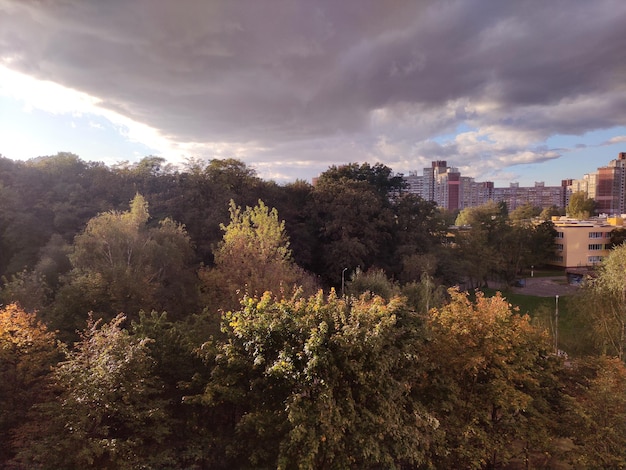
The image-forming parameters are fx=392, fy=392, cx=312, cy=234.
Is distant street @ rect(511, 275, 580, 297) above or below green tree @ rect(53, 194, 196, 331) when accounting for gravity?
below

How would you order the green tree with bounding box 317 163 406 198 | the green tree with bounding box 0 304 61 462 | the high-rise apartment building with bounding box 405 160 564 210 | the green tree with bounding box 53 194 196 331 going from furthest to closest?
the high-rise apartment building with bounding box 405 160 564 210 < the green tree with bounding box 317 163 406 198 < the green tree with bounding box 53 194 196 331 < the green tree with bounding box 0 304 61 462

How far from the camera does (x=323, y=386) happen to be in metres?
→ 7.87

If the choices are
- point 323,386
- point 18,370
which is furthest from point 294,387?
point 18,370

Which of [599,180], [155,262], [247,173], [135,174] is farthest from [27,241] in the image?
[599,180]

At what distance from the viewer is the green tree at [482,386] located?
30.8 ft

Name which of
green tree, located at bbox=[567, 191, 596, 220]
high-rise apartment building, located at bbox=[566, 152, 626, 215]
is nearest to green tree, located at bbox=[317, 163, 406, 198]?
green tree, located at bbox=[567, 191, 596, 220]

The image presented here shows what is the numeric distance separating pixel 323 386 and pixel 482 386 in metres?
4.62

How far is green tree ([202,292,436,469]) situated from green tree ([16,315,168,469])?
156 cm

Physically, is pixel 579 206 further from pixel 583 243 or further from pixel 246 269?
pixel 246 269

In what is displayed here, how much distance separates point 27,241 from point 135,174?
9682 mm

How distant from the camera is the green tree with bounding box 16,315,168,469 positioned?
295 inches

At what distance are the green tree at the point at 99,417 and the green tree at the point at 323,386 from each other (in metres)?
1.56

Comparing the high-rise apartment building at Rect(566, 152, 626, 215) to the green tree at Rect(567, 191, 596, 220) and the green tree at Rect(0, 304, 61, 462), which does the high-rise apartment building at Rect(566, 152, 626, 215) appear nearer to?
the green tree at Rect(567, 191, 596, 220)

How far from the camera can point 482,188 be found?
125 meters
